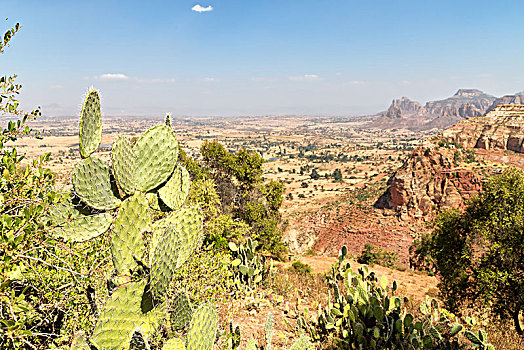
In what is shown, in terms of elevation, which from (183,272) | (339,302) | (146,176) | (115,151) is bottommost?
(339,302)

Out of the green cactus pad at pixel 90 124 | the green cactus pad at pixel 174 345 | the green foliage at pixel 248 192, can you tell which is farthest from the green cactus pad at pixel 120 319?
the green foliage at pixel 248 192

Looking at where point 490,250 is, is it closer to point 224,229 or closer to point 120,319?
point 120,319

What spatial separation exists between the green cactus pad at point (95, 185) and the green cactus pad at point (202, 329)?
1.16 m

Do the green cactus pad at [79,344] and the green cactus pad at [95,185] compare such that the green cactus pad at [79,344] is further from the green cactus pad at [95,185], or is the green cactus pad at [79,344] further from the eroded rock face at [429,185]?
the eroded rock face at [429,185]

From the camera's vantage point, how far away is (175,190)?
3014 mm

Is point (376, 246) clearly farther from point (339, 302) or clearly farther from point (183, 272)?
point (183, 272)

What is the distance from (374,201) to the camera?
3575 centimetres

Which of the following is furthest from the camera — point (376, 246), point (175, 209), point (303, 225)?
point (303, 225)

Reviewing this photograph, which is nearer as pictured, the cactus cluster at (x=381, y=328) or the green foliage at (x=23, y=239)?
the green foliage at (x=23, y=239)

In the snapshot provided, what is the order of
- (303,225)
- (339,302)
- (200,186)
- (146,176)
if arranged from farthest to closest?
(303,225)
(200,186)
(339,302)
(146,176)

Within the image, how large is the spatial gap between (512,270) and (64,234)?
8.49m

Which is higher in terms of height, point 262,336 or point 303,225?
point 262,336

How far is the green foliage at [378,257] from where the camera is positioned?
18347 mm

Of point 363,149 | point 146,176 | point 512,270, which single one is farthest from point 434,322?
point 363,149
